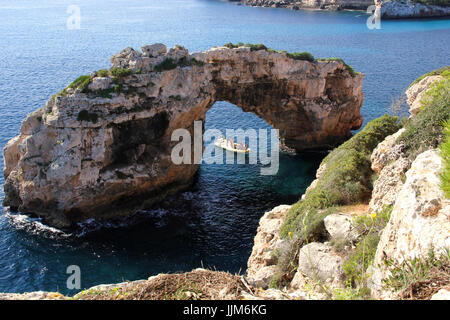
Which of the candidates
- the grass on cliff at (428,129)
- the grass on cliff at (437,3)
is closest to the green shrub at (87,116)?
the grass on cliff at (428,129)

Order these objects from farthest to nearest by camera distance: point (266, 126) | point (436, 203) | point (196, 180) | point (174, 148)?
point (266, 126)
point (196, 180)
point (174, 148)
point (436, 203)

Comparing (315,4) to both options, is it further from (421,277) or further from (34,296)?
(34,296)

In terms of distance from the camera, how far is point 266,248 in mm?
19609

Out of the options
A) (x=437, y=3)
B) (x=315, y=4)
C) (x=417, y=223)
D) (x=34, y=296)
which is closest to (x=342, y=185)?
(x=417, y=223)

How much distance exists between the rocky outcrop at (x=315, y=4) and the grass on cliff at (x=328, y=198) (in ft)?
338

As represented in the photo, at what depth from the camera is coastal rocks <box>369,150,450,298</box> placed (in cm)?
757

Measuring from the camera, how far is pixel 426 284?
6.70 meters

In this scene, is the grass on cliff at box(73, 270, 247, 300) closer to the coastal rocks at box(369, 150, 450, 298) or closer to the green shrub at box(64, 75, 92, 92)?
the coastal rocks at box(369, 150, 450, 298)

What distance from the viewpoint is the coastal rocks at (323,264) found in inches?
492

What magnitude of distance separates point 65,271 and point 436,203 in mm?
24224

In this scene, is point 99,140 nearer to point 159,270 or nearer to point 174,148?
point 174,148

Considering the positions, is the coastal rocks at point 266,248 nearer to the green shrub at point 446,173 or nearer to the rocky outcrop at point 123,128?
the green shrub at point 446,173

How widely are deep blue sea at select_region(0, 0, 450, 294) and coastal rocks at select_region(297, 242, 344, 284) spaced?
749 cm
